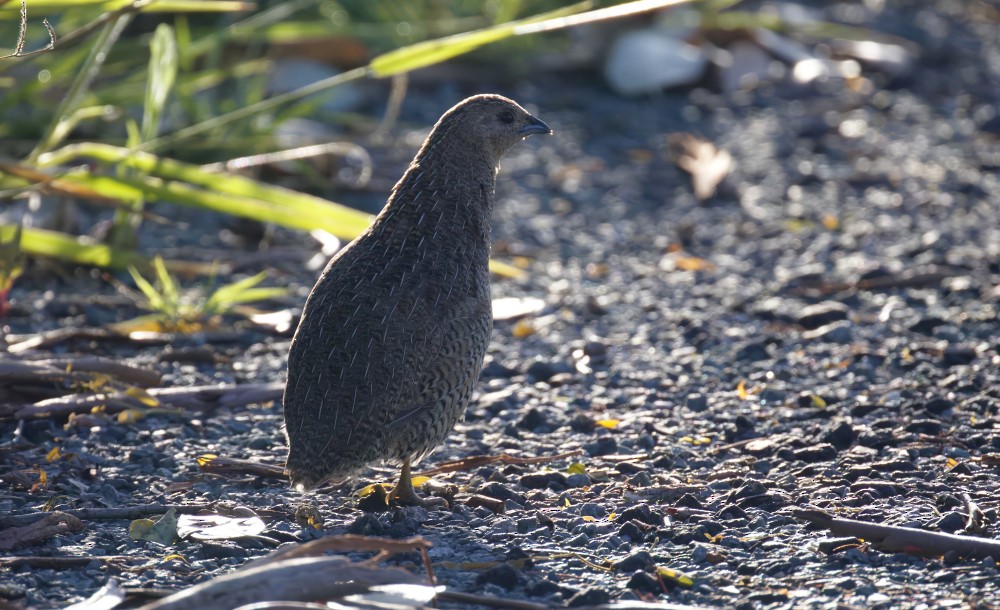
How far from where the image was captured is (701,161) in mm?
8055

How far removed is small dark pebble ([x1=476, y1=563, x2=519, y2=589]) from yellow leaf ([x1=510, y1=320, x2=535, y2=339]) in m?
2.46

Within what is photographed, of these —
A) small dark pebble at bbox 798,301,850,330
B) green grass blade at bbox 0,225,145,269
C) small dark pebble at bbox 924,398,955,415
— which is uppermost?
green grass blade at bbox 0,225,145,269

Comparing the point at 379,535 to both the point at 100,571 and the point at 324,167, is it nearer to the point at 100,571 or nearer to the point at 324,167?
the point at 100,571

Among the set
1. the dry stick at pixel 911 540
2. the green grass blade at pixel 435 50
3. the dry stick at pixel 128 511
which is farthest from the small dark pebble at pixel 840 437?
the dry stick at pixel 128 511

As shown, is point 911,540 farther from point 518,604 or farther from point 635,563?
point 518,604

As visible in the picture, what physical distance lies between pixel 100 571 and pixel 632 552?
57.7 inches

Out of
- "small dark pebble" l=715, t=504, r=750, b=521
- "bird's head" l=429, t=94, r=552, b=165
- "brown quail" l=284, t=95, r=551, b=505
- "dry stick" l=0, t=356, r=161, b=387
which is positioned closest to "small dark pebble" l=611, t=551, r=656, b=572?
"small dark pebble" l=715, t=504, r=750, b=521

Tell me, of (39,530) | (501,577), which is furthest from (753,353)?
(39,530)

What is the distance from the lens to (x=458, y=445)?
461 cm

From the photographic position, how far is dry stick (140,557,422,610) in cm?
288

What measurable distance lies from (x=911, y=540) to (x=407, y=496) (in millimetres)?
1531

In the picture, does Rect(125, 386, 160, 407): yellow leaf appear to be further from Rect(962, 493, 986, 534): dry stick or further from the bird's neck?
Rect(962, 493, 986, 534): dry stick

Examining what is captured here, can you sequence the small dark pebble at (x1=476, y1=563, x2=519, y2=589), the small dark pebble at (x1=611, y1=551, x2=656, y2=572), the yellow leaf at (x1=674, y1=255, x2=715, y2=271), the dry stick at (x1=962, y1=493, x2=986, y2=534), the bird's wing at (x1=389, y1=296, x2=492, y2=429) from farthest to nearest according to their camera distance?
the yellow leaf at (x1=674, y1=255, x2=715, y2=271), the bird's wing at (x1=389, y1=296, x2=492, y2=429), the dry stick at (x1=962, y1=493, x2=986, y2=534), the small dark pebble at (x1=611, y1=551, x2=656, y2=572), the small dark pebble at (x1=476, y1=563, x2=519, y2=589)

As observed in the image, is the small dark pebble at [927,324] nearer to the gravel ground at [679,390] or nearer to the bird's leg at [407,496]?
the gravel ground at [679,390]
